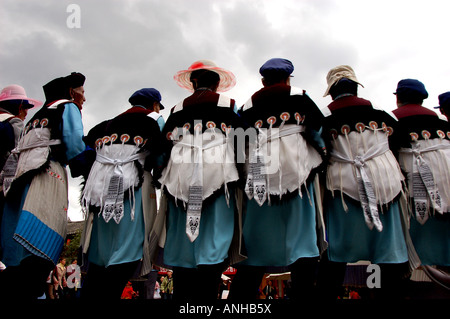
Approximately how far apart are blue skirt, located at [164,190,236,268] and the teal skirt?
27 cm

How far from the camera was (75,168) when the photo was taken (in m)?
3.46

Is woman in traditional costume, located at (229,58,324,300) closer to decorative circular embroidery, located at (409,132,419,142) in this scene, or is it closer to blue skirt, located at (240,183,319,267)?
blue skirt, located at (240,183,319,267)

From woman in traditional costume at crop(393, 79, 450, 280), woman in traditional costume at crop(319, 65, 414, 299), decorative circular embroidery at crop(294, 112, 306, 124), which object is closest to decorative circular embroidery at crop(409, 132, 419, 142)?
woman in traditional costume at crop(393, 79, 450, 280)

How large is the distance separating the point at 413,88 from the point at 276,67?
1.51 metres

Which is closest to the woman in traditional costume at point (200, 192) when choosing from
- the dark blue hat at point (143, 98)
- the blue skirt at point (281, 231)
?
the blue skirt at point (281, 231)

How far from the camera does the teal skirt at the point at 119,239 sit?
2.96 metres

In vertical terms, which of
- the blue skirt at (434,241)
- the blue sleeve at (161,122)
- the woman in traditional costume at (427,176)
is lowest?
the blue skirt at (434,241)

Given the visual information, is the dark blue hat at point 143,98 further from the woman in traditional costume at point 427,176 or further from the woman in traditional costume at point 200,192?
the woman in traditional costume at point 427,176

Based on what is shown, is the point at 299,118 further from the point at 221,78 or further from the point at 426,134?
the point at 426,134

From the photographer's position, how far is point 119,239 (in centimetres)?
299

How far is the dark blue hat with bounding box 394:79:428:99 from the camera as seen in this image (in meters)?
3.74

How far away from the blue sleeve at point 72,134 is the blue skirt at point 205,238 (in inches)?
41.0

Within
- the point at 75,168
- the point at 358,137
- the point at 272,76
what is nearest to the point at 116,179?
the point at 75,168
